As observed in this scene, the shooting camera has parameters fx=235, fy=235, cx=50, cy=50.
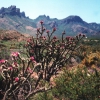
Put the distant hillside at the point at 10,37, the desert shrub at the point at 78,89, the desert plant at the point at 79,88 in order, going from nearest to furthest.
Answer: the desert shrub at the point at 78,89, the desert plant at the point at 79,88, the distant hillside at the point at 10,37

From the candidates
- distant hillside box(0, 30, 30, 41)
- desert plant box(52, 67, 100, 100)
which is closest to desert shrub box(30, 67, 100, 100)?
desert plant box(52, 67, 100, 100)

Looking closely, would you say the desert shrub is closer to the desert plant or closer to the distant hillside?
the desert plant

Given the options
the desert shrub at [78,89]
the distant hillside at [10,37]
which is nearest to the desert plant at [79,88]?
the desert shrub at [78,89]

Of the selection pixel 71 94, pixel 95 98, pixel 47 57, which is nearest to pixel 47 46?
pixel 47 57

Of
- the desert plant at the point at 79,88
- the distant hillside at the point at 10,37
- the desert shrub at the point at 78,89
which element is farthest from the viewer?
the distant hillside at the point at 10,37

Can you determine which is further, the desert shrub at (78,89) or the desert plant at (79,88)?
the desert plant at (79,88)

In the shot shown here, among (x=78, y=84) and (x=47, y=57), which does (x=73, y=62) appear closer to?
(x=47, y=57)

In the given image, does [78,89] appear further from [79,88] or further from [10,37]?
[10,37]

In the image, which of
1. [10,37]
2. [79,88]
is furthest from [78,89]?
[10,37]

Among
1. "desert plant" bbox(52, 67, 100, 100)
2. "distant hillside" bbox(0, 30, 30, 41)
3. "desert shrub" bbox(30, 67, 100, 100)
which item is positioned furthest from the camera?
"distant hillside" bbox(0, 30, 30, 41)

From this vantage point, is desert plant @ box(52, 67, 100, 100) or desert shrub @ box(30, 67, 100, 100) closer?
desert shrub @ box(30, 67, 100, 100)

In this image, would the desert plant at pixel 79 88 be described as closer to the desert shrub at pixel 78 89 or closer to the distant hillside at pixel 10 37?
the desert shrub at pixel 78 89

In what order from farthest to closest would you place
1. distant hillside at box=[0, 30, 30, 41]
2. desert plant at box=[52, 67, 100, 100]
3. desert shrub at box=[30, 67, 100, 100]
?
distant hillside at box=[0, 30, 30, 41] < desert plant at box=[52, 67, 100, 100] < desert shrub at box=[30, 67, 100, 100]

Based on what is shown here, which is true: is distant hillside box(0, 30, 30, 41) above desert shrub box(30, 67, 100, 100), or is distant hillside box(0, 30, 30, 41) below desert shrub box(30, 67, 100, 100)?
below
